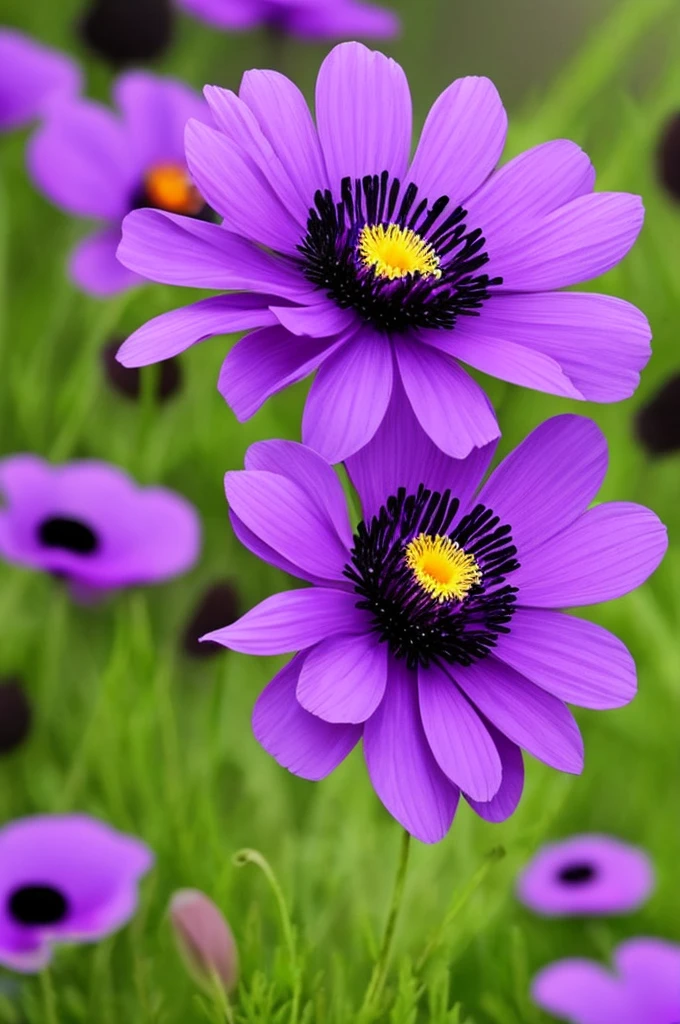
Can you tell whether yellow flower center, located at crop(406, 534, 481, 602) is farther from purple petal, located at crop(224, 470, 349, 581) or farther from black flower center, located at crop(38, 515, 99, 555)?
black flower center, located at crop(38, 515, 99, 555)

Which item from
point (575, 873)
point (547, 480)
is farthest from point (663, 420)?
point (547, 480)

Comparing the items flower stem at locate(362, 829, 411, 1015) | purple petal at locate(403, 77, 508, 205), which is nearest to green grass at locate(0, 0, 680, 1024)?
flower stem at locate(362, 829, 411, 1015)

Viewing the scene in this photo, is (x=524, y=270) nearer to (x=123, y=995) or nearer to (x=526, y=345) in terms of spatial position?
(x=526, y=345)

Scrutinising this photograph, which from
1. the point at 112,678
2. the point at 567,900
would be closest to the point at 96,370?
the point at 112,678

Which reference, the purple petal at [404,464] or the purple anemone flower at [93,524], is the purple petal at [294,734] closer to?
the purple petal at [404,464]

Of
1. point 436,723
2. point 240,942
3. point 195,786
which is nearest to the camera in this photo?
point 436,723

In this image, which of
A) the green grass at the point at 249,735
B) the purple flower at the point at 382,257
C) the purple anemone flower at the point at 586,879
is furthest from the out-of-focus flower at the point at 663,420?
the purple flower at the point at 382,257
